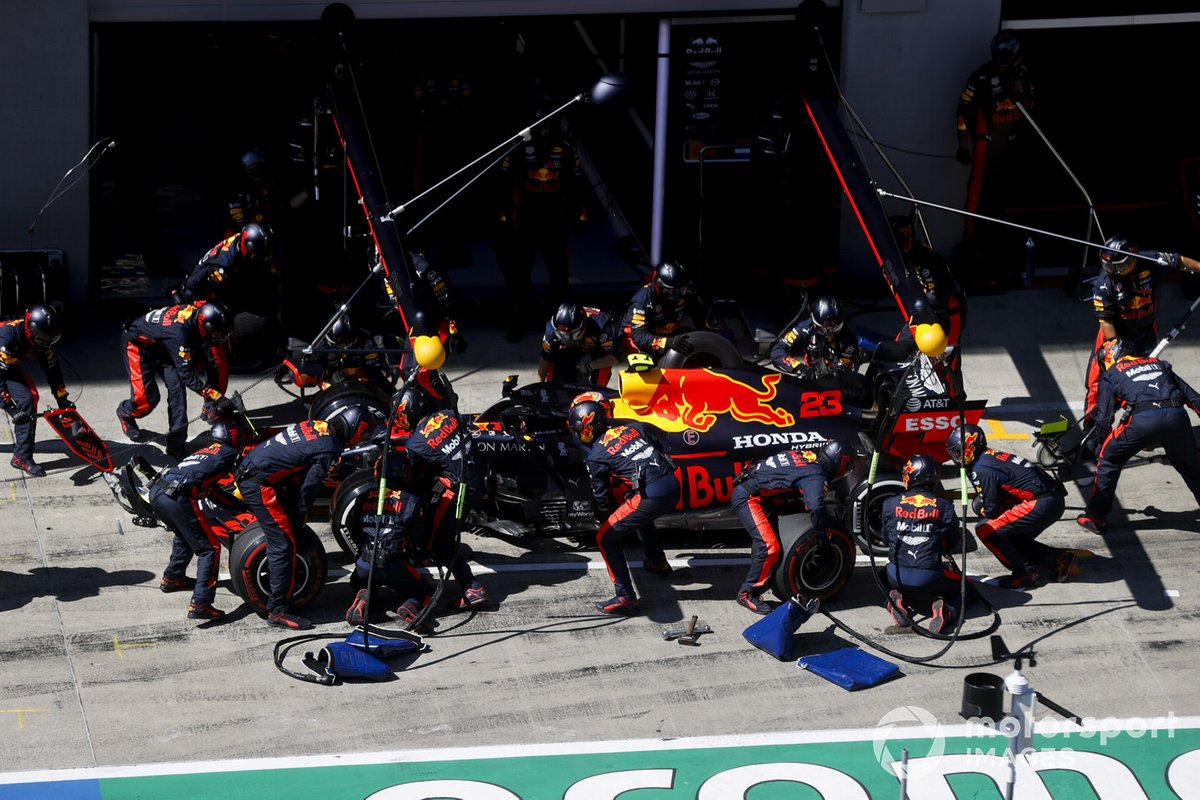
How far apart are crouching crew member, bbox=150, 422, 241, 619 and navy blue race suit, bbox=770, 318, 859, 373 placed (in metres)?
4.70

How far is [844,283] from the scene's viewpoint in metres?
17.9

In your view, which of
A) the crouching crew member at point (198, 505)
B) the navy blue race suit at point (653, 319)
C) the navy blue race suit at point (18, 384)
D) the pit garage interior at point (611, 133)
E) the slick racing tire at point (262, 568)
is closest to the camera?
the slick racing tire at point (262, 568)

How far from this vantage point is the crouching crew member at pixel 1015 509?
12.1 metres

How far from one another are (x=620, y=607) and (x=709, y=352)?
10.7 feet

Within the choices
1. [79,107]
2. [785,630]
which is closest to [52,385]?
[79,107]

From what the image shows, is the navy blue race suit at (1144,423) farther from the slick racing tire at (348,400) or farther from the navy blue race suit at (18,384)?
the navy blue race suit at (18,384)

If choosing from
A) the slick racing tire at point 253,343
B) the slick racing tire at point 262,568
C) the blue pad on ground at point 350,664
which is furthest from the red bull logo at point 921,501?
the slick racing tire at point 253,343

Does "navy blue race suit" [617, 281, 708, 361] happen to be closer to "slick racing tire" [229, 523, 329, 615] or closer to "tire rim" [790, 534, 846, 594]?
"tire rim" [790, 534, 846, 594]

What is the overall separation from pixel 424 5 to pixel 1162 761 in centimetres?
1027

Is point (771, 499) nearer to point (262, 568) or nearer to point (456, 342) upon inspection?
point (262, 568)

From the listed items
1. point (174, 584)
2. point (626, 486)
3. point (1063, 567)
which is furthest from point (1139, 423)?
point (174, 584)

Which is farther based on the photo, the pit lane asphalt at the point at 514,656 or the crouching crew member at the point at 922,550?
the crouching crew member at the point at 922,550

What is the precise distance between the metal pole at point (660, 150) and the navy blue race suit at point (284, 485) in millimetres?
6638

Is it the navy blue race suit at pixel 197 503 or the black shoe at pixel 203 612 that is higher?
the navy blue race suit at pixel 197 503
